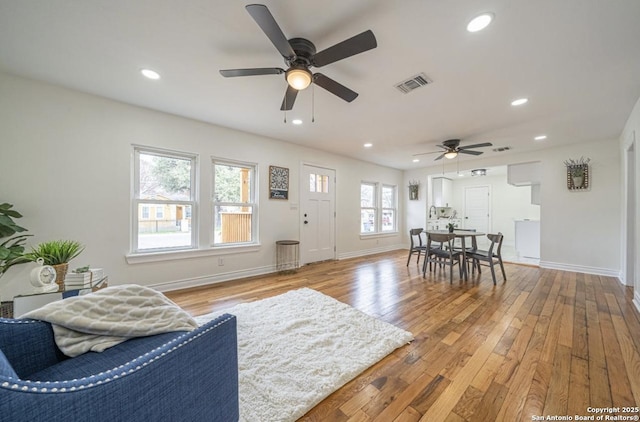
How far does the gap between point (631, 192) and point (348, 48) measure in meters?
4.78

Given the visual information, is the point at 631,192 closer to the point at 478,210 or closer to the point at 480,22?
the point at 480,22

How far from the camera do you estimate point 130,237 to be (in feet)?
10.2

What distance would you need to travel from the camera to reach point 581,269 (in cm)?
445

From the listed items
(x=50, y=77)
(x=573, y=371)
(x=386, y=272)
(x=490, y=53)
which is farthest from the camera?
(x=386, y=272)

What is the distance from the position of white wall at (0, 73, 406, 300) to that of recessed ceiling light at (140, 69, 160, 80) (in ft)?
3.17

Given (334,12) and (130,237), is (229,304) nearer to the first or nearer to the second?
(130,237)

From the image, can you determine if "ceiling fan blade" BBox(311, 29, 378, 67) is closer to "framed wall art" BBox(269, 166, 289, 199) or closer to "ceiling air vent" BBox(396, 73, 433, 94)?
"ceiling air vent" BBox(396, 73, 433, 94)

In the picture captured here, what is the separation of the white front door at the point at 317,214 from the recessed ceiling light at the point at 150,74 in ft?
9.38

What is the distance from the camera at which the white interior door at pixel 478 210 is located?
8.04 m

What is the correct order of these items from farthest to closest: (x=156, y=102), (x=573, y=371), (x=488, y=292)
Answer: (x=488, y=292) < (x=156, y=102) < (x=573, y=371)

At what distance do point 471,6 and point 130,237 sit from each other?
4195mm

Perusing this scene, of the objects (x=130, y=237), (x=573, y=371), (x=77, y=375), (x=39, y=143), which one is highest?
(x=39, y=143)

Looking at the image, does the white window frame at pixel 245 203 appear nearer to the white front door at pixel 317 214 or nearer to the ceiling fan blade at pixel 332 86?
the white front door at pixel 317 214

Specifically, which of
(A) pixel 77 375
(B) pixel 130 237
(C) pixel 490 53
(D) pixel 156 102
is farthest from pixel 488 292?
(D) pixel 156 102
